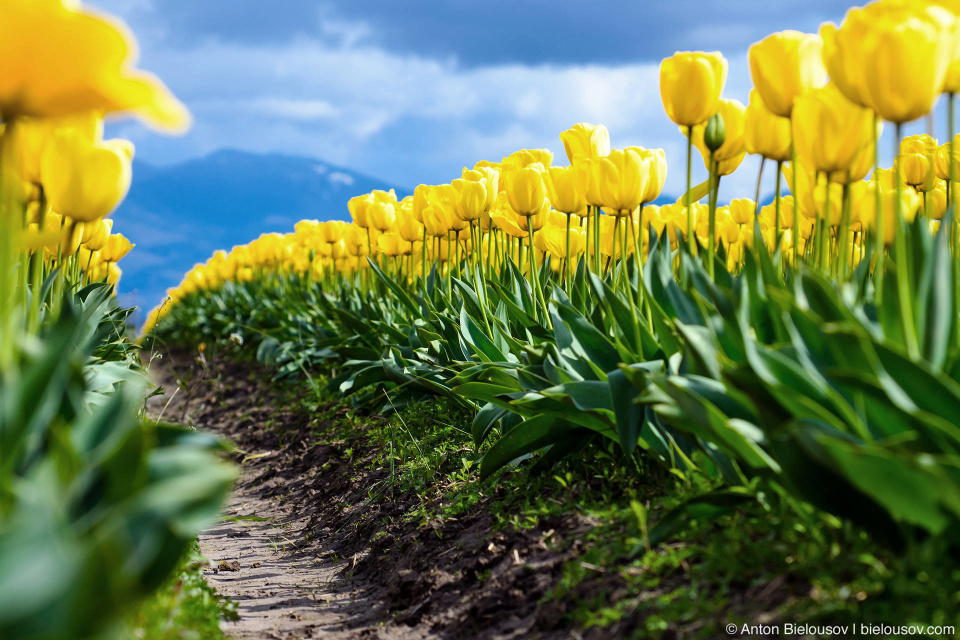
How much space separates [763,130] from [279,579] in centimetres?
242

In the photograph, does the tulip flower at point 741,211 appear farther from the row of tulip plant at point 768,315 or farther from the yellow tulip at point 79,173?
the yellow tulip at point 79,173

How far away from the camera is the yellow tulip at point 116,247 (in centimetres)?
468

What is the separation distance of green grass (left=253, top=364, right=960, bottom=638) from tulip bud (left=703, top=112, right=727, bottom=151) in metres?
1.08

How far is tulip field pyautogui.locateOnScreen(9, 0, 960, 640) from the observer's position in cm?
118

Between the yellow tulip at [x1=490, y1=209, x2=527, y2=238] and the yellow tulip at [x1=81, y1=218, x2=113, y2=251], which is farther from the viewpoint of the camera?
the yellow tulip at [x1=490, y1=209, x2=527, y2=238]

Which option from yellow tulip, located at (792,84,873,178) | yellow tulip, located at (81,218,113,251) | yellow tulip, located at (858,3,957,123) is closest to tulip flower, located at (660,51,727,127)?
A: yellow tulip, located at (792,84,873,178)

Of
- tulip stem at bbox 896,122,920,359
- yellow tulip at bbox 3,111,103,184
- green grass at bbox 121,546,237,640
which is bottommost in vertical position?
green grass at bbox 121,546,237,640

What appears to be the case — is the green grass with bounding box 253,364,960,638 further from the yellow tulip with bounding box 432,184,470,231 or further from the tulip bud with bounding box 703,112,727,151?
the yellow tulip with bounding box 432,184,470,231

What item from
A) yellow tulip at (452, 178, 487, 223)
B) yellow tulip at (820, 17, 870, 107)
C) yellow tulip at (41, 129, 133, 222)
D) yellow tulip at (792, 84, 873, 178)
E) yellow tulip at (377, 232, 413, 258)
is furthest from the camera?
yellow tulip at (377, 232, 413, 258)

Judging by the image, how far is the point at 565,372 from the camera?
8.67ft

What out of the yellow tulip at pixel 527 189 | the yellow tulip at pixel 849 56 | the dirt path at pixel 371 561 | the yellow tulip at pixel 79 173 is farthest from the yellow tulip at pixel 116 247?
the yellow tulip at pixel 849 56

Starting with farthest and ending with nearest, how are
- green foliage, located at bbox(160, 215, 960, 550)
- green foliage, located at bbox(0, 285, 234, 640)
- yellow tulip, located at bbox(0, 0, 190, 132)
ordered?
green foliage, located at bbox(160, 215, 960, 550)
yellow tulip, located at bbox(0, 0, 190, 132)
green foliage, located at bbox(0, 285, 234, 640)

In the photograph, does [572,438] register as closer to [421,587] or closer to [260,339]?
[421,587]

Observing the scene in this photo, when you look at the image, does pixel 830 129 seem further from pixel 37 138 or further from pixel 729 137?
pixel 37 138
